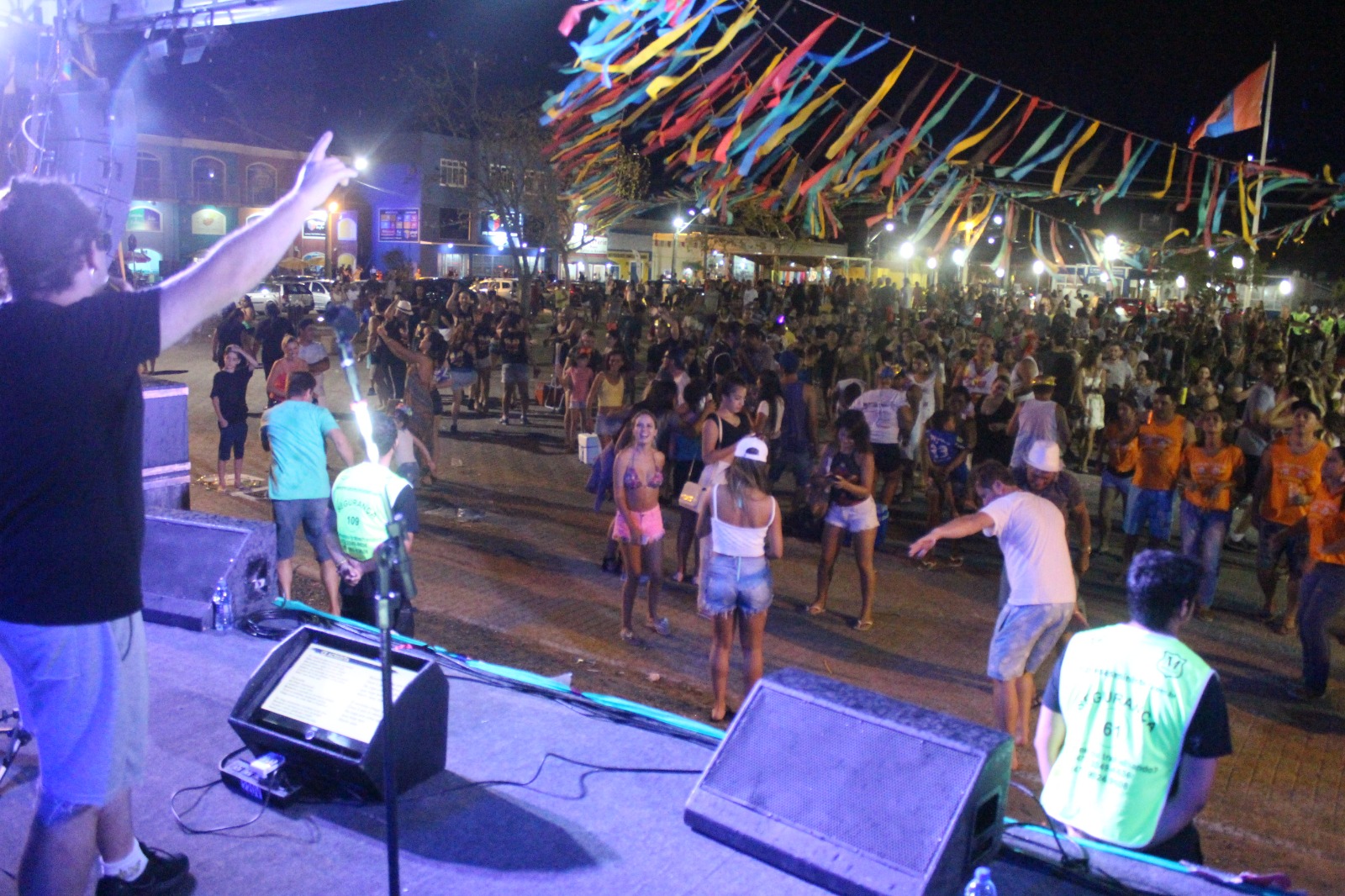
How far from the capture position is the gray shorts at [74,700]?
87.5 inches

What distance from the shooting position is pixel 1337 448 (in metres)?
6.39

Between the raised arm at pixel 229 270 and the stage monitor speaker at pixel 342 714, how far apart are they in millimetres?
1464

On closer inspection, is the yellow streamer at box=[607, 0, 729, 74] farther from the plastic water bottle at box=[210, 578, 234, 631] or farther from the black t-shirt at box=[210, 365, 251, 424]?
the plastic water bottle at box=[210, 578, 234, 631]

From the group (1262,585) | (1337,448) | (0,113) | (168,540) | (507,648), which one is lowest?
(507,648)

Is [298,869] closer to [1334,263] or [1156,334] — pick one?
[1156,334]

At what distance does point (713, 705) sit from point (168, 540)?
295 centimetres

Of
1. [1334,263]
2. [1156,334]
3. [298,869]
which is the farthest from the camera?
[1334,263]

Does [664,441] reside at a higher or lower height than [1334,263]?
lower

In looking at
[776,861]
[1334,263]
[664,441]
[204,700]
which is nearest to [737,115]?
[664,441]

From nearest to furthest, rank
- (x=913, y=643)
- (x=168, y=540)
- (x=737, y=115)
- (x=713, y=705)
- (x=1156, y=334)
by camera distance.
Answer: (x=168, y=540), (x=713, y=705), (x=913, y=643), (x=737, y=115), (x=1156, y=334)

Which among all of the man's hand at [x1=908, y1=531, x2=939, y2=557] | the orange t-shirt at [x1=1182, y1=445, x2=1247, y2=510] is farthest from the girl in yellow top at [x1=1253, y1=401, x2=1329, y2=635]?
the man's hand at [x1=908, y1=531, x2=939, y2=557]

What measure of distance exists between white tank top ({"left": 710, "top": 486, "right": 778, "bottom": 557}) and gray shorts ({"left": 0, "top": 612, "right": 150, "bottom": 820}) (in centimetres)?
350

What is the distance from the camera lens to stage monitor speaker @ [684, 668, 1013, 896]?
2707 mm

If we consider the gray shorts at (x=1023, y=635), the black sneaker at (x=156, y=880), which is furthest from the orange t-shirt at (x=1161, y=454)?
the black sneaker at (x=156, y=880)
